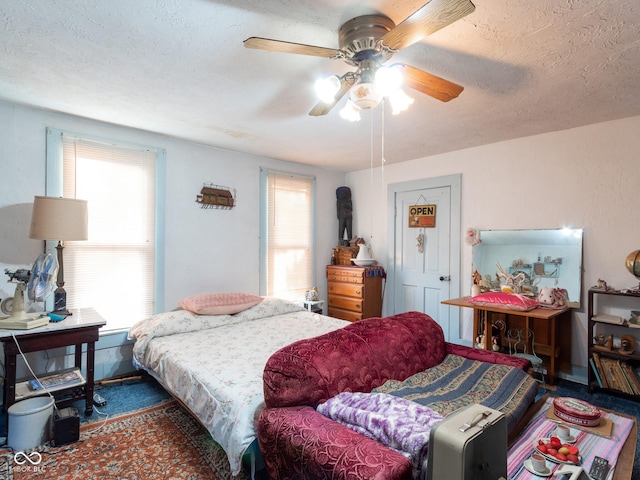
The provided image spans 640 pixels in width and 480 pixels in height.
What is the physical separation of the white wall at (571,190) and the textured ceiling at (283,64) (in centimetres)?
23

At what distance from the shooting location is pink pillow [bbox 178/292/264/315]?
3238mm

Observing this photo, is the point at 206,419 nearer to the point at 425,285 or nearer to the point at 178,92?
the point at 178,92

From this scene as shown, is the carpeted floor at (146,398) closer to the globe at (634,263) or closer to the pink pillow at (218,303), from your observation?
the pink pillow at (218,303)

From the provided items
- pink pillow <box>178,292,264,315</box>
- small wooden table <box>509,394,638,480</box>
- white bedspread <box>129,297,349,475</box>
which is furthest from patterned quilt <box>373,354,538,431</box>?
pink pillow <box>178,292,264,315</box>

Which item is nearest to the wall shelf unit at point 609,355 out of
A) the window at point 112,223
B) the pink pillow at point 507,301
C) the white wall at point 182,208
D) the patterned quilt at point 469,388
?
the pink pillow at point 507,301

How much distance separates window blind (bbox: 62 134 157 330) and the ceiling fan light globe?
8.32 feet

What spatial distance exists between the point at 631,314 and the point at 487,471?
2.84m

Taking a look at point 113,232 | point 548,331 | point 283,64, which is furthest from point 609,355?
point 113,232

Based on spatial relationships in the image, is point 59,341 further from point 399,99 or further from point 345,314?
point 345,314

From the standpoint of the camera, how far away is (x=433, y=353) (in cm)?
230

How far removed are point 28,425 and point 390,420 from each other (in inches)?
90.0

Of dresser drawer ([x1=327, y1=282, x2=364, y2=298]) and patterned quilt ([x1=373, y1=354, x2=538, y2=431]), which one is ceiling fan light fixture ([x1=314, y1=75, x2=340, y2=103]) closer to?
patterned quilt ([x1=373, y1=354, x2=538, y2=431])

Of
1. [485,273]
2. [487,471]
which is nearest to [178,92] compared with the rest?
[487,471]

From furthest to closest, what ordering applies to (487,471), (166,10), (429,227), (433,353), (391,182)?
(391,182) < (429,227) < (433,353) < (166,10) < (487,471)
